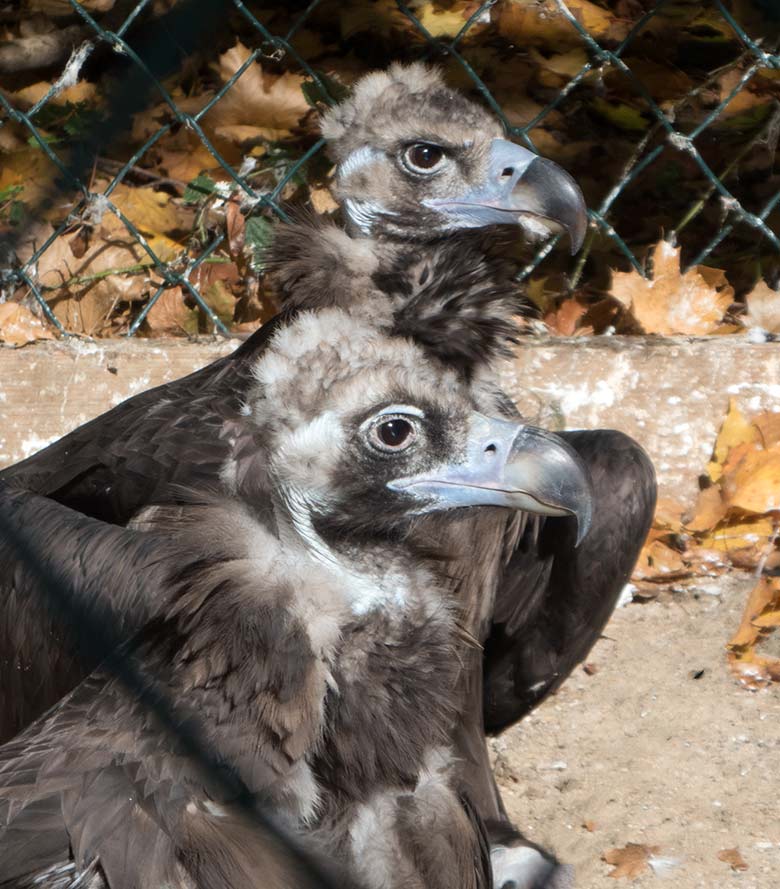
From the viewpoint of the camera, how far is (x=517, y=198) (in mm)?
2818

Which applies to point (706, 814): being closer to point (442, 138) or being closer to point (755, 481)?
point (755, 481)

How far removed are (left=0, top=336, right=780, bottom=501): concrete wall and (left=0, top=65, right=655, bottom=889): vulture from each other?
2.31ft

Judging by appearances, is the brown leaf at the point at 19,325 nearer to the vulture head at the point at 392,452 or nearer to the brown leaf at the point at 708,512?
the brown leaf at the point at 708,512

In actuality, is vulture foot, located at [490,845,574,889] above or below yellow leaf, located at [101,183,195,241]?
below

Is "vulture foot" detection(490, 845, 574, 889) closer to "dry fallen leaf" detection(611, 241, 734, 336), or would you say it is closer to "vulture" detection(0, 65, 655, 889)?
"vulture" detection(0, 65, 655, 889)

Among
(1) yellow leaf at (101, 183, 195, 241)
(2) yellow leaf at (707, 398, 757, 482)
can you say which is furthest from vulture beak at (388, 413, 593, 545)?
(1) yellow leaf at (101, 183, 195, 241)

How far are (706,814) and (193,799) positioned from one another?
133 cm

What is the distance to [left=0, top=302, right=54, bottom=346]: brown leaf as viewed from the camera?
13.9 feet

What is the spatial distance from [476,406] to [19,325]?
238 centimetres

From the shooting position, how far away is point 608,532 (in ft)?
9.62

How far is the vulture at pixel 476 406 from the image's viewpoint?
246 cm

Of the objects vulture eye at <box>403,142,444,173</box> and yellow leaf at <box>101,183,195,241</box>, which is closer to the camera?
vulture eye at <box>403,142,444,173</box>

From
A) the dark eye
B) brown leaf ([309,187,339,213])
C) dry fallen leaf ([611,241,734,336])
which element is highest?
the dark eye

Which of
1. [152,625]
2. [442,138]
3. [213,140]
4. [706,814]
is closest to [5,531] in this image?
[152,625]
